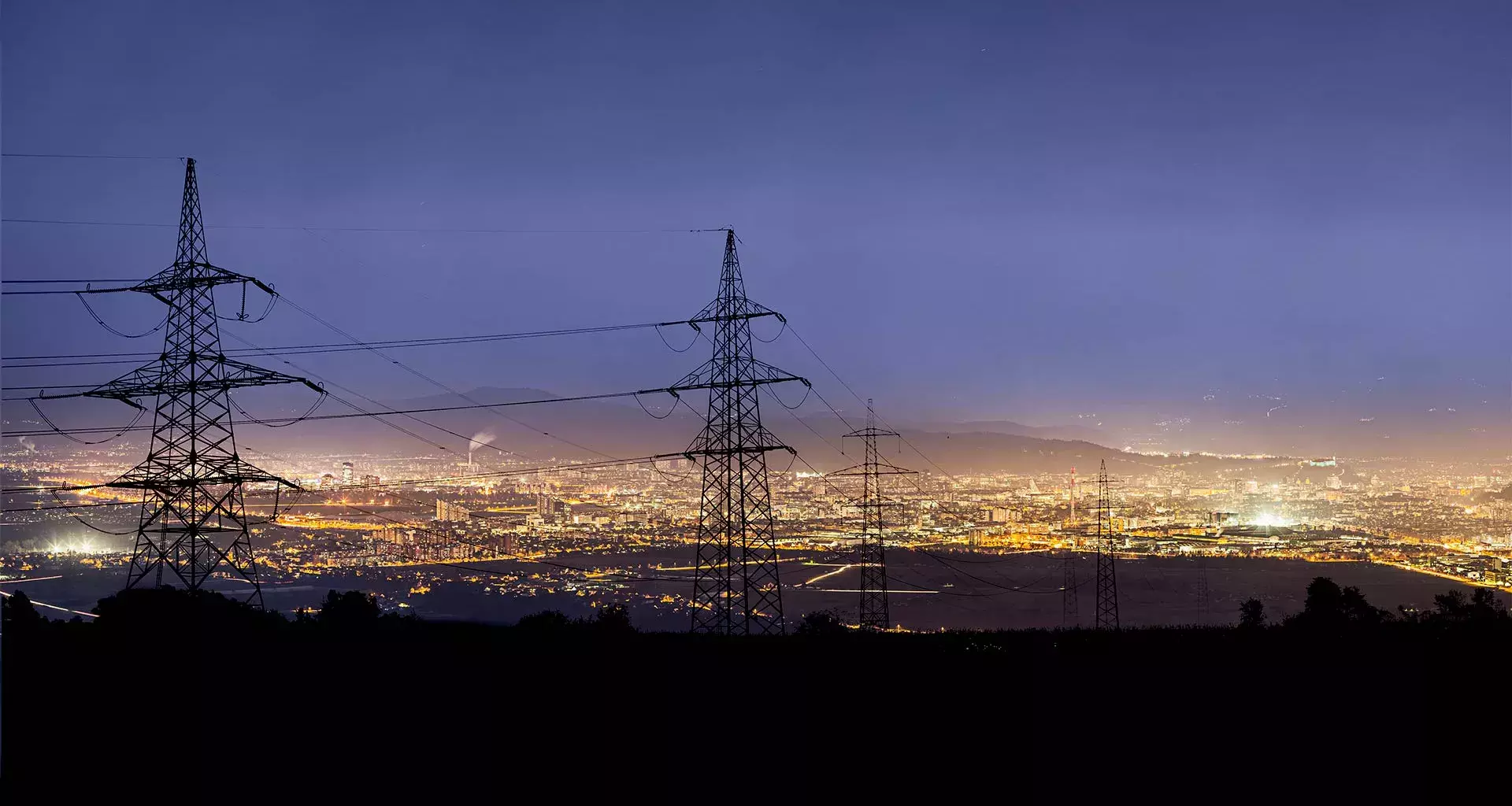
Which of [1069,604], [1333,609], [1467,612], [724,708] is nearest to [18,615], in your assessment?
[724,708]

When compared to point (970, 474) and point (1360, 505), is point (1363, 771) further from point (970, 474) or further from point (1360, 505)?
point (970, 474)

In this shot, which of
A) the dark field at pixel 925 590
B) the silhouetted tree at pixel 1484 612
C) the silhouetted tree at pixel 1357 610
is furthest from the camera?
the dark field at pixel 925 590

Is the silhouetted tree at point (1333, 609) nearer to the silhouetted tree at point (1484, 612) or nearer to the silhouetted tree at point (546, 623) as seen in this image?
the silhouetted tree at point (1484, 612)

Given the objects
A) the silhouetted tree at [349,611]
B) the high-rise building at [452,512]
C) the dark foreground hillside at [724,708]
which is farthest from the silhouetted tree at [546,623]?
the high-rise building at [452,512]

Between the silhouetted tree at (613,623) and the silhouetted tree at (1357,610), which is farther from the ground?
the silhouetted tree at (613,623)

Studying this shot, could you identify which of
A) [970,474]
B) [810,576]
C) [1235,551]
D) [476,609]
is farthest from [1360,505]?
[476,609]

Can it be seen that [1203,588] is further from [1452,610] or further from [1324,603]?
[1324,603]

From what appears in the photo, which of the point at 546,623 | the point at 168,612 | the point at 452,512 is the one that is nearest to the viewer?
the point at 168,612
